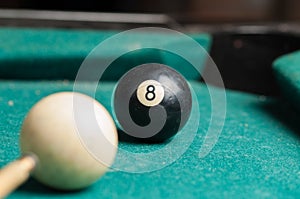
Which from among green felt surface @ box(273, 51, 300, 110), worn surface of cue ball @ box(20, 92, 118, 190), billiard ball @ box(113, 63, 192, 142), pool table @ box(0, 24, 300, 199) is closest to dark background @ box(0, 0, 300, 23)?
pool table @ box(0, 24, 300, 199)

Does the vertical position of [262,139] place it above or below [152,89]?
below

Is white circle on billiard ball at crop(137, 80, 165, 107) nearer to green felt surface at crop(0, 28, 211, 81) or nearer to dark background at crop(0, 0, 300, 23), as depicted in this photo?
green felt surface at crop(0, 28, 211, 81)

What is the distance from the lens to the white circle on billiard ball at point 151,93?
1.31 meters

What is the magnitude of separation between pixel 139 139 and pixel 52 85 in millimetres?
A: 836

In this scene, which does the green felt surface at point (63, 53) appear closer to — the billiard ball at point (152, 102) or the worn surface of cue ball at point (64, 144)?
the billiard ball at point (152, 102)

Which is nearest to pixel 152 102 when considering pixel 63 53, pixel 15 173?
pixel 15 173

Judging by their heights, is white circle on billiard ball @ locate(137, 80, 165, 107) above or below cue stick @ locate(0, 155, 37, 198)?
above

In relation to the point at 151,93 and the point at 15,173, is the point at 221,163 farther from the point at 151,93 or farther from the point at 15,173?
the point at 15,173

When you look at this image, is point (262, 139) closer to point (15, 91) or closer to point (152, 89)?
point (152, 89)

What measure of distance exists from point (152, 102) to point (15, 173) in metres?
0.47

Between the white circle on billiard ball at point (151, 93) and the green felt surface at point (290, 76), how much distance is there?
0.54m

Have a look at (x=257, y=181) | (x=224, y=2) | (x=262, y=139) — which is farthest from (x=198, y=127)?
(x=224, y=2)

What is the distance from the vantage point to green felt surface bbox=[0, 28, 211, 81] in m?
2.09

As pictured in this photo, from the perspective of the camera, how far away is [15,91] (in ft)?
6.50
